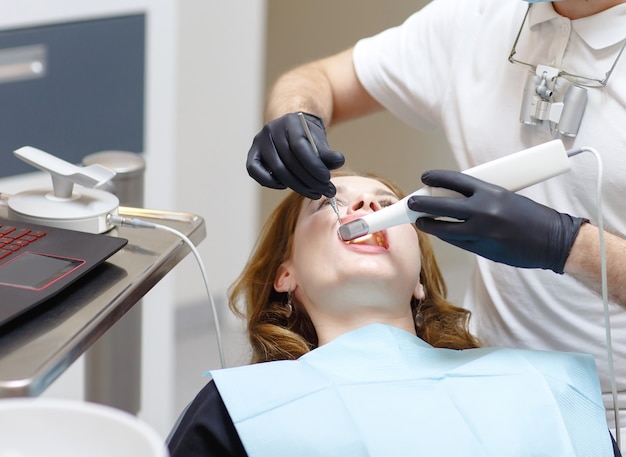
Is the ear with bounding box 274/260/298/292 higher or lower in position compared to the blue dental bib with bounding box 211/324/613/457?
higher

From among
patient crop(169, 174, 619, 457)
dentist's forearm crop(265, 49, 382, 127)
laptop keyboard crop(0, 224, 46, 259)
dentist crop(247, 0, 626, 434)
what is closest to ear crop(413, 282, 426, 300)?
patient crop(169, 174, 619, 457)

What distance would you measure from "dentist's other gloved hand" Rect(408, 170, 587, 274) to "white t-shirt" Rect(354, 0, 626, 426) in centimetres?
22

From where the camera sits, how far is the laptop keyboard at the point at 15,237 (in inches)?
48.1

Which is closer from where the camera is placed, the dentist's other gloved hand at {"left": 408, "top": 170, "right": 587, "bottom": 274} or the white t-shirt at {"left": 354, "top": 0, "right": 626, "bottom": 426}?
the dentist's other gloved hand at {"left": 408, "top": 170, "right": 587, "bottom": 274}

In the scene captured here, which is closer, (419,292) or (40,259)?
(40,259)

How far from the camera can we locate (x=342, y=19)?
3541 mm

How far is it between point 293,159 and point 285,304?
0.31 metres

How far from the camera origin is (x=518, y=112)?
5.28 ft

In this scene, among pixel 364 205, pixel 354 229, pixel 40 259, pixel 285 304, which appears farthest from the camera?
pixel 285 304

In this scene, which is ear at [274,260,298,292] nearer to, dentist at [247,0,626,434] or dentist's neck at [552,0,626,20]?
dentist at [247,0,626,434]

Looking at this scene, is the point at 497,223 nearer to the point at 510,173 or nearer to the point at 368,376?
the point at 510,173

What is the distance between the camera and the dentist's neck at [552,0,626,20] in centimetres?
152

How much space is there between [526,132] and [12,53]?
101 cm

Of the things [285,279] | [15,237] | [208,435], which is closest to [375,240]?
[285,279]
